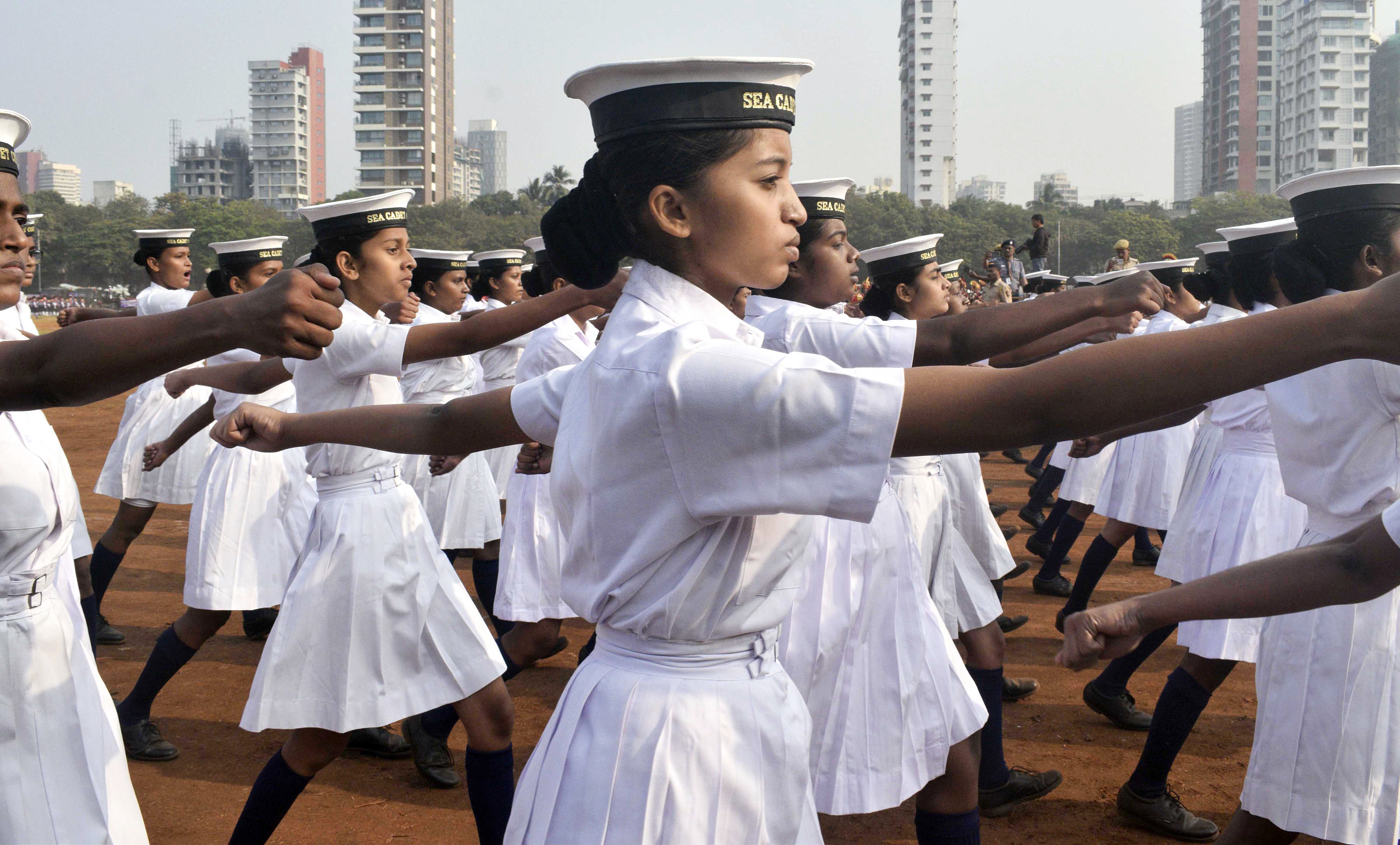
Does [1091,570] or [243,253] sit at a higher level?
[243,253]

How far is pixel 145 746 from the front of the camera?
16.2ft

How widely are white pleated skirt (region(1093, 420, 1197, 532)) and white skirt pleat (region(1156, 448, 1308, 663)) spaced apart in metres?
2.17

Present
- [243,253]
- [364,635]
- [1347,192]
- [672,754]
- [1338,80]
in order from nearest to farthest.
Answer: [672,754] < [1347,192] < [364,635] < [243,253] < [1338,80]

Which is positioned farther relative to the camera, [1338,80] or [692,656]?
[1338,80]

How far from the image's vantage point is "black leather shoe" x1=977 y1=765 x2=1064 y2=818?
4.28 metres

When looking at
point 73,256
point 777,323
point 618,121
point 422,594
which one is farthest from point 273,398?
point 73,256

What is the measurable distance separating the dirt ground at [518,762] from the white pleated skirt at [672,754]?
8.41 feet

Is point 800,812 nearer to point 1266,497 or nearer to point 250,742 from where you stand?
point 1266,497

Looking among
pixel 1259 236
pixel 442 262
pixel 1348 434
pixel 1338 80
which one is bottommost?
pixel 1348 434

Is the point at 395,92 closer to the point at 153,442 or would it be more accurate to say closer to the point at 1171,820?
the point at 153,442

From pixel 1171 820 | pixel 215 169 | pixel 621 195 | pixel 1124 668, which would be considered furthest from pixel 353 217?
pixel 215 169

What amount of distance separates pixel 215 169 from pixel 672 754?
171 m

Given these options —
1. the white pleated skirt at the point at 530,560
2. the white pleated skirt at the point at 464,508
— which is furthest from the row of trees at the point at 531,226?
the white pleated skirt at the point at 530,560

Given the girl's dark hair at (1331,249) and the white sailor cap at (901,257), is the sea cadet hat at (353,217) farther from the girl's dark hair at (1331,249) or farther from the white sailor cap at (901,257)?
the girl's dark hair at (1331,249)
